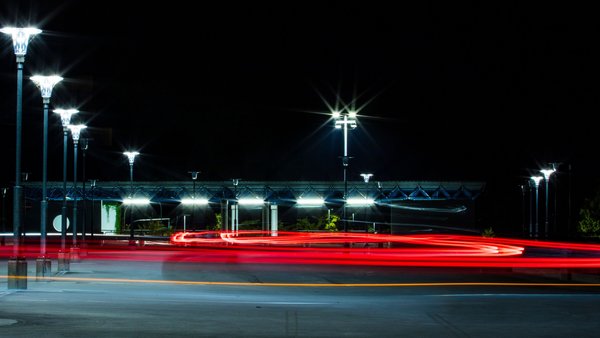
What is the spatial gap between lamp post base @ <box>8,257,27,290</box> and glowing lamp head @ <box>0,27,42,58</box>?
18.1ft

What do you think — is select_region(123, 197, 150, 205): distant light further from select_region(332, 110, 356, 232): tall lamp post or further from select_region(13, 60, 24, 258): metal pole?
select_region(13, 60, 24, 258): metal pole

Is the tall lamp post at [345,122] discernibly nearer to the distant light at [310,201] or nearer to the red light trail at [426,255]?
the red light trail at [426,255]

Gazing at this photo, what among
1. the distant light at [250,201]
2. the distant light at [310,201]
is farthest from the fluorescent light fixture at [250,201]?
the distant light at [310,201]

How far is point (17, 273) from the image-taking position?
2314 cm

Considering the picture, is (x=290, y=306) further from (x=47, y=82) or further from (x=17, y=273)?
(x=47, y=82)

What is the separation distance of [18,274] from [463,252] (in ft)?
82.0

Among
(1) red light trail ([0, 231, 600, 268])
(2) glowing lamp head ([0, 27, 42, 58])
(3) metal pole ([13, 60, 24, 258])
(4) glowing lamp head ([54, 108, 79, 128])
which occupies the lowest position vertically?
(1) red light trail ([0, 231, 600, 268])

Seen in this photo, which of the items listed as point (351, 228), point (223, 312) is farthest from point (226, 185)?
point (223, 312)

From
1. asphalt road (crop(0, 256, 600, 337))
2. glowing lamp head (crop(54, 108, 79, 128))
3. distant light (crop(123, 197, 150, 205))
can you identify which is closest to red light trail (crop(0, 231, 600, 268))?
asphalt road (crop(0, 256, 600, 337))

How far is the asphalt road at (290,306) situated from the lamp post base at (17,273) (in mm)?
360

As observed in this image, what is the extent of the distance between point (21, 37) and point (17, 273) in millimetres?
6326

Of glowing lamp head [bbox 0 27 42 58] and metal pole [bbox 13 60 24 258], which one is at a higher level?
glowing lamp head [bbox 0 27 42 58]

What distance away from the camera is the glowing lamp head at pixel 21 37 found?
24.7m

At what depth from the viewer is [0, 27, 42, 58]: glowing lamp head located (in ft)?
81.0
